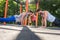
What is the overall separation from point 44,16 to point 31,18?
78.3 inches

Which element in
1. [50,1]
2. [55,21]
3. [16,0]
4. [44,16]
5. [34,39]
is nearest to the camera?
[34,39]

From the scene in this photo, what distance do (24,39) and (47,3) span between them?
12.5 metres

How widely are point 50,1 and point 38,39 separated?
1223 centimetres

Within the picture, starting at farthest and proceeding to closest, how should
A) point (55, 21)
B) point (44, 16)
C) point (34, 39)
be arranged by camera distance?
point (55, 21) → point (44, 16) → point (34, 39)

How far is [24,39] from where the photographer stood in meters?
4.12

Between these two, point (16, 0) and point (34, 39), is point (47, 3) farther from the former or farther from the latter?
point (34, 39)

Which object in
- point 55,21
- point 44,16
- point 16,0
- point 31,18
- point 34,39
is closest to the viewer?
point 34,39

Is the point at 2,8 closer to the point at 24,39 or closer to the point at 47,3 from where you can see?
the point at 47,3

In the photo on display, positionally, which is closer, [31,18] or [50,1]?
[31,18]

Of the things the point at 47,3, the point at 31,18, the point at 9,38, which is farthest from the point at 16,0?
the point at 9,38

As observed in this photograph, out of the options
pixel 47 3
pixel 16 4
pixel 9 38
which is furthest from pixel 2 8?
pixel 9 38

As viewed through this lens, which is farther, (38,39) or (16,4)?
(16,4)

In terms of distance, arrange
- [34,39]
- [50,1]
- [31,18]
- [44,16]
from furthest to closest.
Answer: [50,1] < [31,18] < [44,16] < [34,39]

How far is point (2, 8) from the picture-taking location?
1698 centimetres
